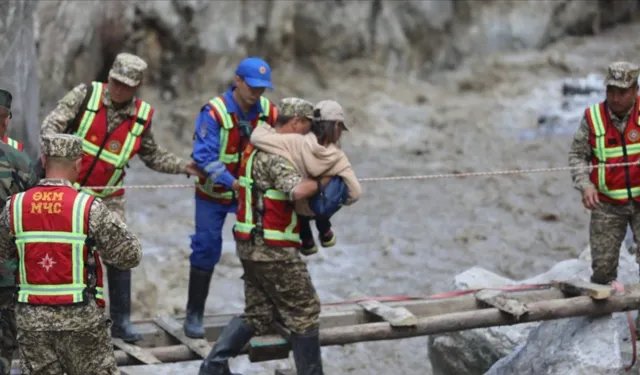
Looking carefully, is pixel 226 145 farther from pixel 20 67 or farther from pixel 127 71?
pixel 20 67

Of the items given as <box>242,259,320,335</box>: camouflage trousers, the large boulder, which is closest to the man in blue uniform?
<box>242,259,320,335</box>: camouflage trousers

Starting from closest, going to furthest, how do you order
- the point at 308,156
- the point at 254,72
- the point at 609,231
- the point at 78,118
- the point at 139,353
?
1. the point at 308,156
2. the point at 139,353
3. the point at 78,118
4. the point at 254,72
5. the point at 609,231

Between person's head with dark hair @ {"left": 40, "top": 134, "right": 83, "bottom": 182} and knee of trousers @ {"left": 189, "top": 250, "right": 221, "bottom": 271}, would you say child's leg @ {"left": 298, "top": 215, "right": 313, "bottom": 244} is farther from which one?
person's head with dark hair @ {"left": 40, "top": 134, "right": 83, "bottom": 182}

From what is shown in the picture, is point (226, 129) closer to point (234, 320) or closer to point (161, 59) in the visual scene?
point (234, 320)

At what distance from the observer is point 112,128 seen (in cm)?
734

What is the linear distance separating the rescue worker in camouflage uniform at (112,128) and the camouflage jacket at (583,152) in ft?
8.90

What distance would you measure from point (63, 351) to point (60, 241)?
0.63m

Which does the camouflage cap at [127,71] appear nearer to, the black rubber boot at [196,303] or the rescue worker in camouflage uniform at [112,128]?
the rescue worker in camouflage uniform at [112,128]

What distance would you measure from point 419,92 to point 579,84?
112 inches

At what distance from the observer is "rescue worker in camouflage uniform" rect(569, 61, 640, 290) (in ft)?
25.2

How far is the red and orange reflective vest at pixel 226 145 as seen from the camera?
24.7 feet

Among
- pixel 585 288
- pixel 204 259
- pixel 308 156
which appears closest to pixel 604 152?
pixel 585 288

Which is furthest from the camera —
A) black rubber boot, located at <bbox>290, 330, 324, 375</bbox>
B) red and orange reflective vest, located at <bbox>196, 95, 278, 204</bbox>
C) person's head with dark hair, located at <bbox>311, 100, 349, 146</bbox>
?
red and orange reflective vest, located at <bbox>196, 95, 278, 204</bbox>

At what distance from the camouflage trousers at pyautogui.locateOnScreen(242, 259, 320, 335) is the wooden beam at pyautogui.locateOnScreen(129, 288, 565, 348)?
2.10 ft
